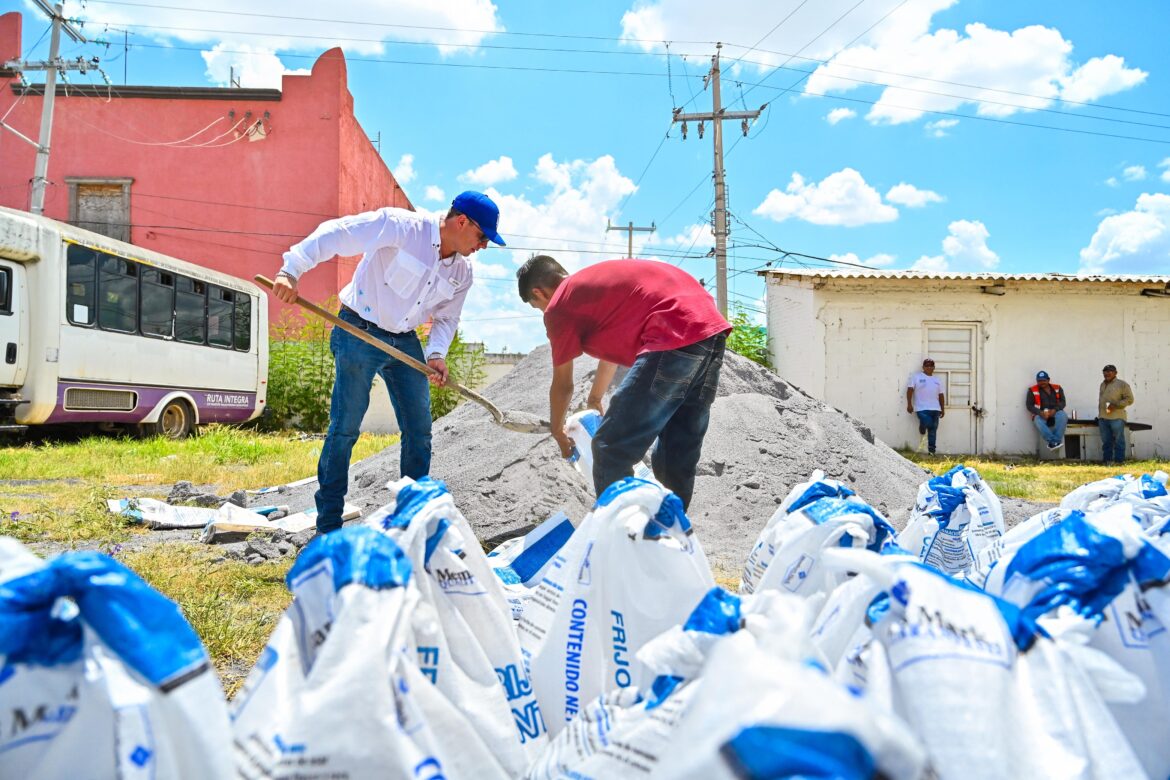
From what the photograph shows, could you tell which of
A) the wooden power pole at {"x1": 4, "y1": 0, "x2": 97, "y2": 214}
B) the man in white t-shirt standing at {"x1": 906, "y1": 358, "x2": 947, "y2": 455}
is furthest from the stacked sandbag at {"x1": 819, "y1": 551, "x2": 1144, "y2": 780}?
the wooden power pole at {"x1": 4, "y1": 0, "x2": 97, "y2": 214}

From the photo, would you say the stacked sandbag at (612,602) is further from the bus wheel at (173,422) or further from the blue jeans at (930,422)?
the blue jeans at (930,422)

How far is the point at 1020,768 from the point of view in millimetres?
864

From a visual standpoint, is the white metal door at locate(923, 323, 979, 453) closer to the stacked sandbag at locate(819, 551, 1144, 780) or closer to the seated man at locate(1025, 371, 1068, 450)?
the seated man at locate(1025, 371, 1068, 450)

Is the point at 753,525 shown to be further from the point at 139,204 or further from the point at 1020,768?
the point at 139,204

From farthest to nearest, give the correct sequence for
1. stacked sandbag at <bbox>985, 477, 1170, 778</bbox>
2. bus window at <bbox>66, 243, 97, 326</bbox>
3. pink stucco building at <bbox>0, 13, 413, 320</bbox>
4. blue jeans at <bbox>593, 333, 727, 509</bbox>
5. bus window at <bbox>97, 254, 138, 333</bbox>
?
pink stucco building at <bbox>0, 13, 413, 320</bbox>, bus window at <bbox>97, 254, 138, 333</bbox>, bus window at <bbox>66, 243, 97, 326</bbox>, blue jeans at <bbox>593, 333, 727, 509</bbox>, stacked sandbag at <bbox>985, 477, 1170, 778</bbox>

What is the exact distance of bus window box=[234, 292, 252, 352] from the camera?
42.2ft

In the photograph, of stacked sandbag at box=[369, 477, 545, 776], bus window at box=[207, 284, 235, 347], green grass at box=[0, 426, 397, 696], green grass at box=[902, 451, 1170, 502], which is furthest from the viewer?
bus window at box=[207, 284, 235, 347]

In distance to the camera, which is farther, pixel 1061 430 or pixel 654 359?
pixel 1061 430

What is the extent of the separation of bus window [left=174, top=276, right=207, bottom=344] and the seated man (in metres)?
14.0

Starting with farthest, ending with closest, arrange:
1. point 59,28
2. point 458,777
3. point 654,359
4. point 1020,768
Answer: point 59,28 → point 654,359 → point 458,777 → point 1020,768

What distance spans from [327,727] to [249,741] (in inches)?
5.0

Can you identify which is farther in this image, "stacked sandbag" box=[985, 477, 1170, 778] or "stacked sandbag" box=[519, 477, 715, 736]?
"stacked sandbag" box=[519, 477, 715, 736]

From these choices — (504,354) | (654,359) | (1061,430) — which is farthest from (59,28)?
(1061,430)

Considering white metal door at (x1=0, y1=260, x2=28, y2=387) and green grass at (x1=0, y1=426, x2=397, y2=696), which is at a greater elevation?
white metal door at (x1=0, y1=260, x2=28, y2=387)
